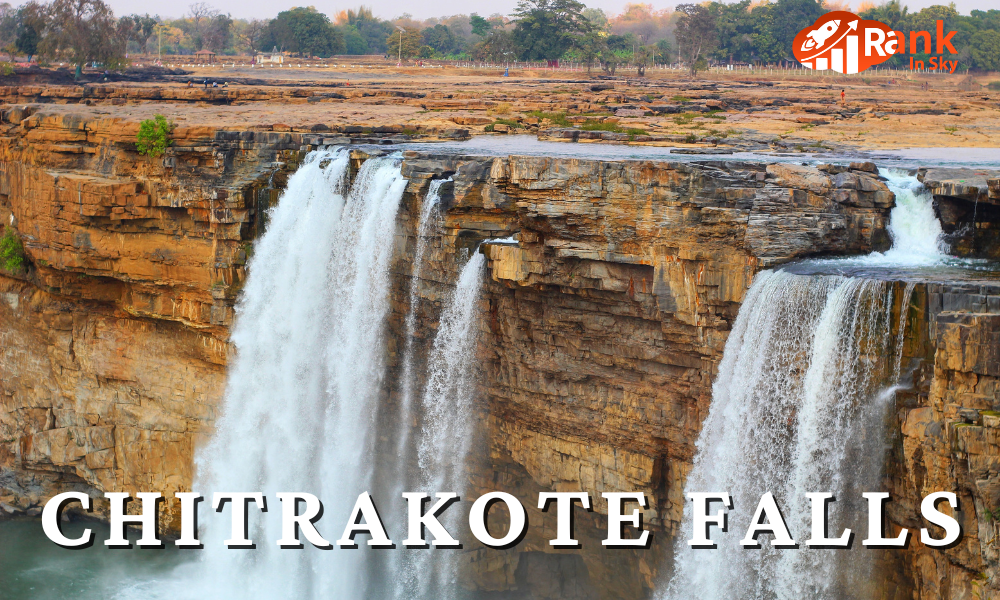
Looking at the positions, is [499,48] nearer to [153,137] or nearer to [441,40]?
[441,40]

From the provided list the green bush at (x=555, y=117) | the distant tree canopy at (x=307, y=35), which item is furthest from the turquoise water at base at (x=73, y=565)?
the distant tree canopy at (x=307, y=35)

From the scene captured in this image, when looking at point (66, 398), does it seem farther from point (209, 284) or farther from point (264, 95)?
point (264, 95)

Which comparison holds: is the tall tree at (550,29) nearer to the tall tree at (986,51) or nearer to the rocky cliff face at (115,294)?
the tall tree at (986,51)

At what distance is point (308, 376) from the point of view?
25.3 m

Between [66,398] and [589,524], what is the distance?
16956 mm

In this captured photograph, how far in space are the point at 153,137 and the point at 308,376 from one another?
7.85 metres

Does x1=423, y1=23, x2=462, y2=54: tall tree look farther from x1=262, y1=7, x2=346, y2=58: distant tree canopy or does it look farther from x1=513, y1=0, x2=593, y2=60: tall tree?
x1=513, y1=0, x2=593, y2=60: tall tree

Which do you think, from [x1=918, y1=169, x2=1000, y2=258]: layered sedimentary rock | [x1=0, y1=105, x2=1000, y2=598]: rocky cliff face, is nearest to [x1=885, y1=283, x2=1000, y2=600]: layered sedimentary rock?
[x1=0, y1=105, x2=1000, y2=598]: rocky cliff face

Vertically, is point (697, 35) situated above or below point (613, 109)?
above

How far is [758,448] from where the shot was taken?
17688mm

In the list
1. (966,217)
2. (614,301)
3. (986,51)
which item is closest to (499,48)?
(986,51)

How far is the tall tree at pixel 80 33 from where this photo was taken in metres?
54.0

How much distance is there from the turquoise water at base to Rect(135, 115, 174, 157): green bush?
11068 millimetres

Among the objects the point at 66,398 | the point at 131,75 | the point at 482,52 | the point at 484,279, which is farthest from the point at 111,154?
the point at 482,52
